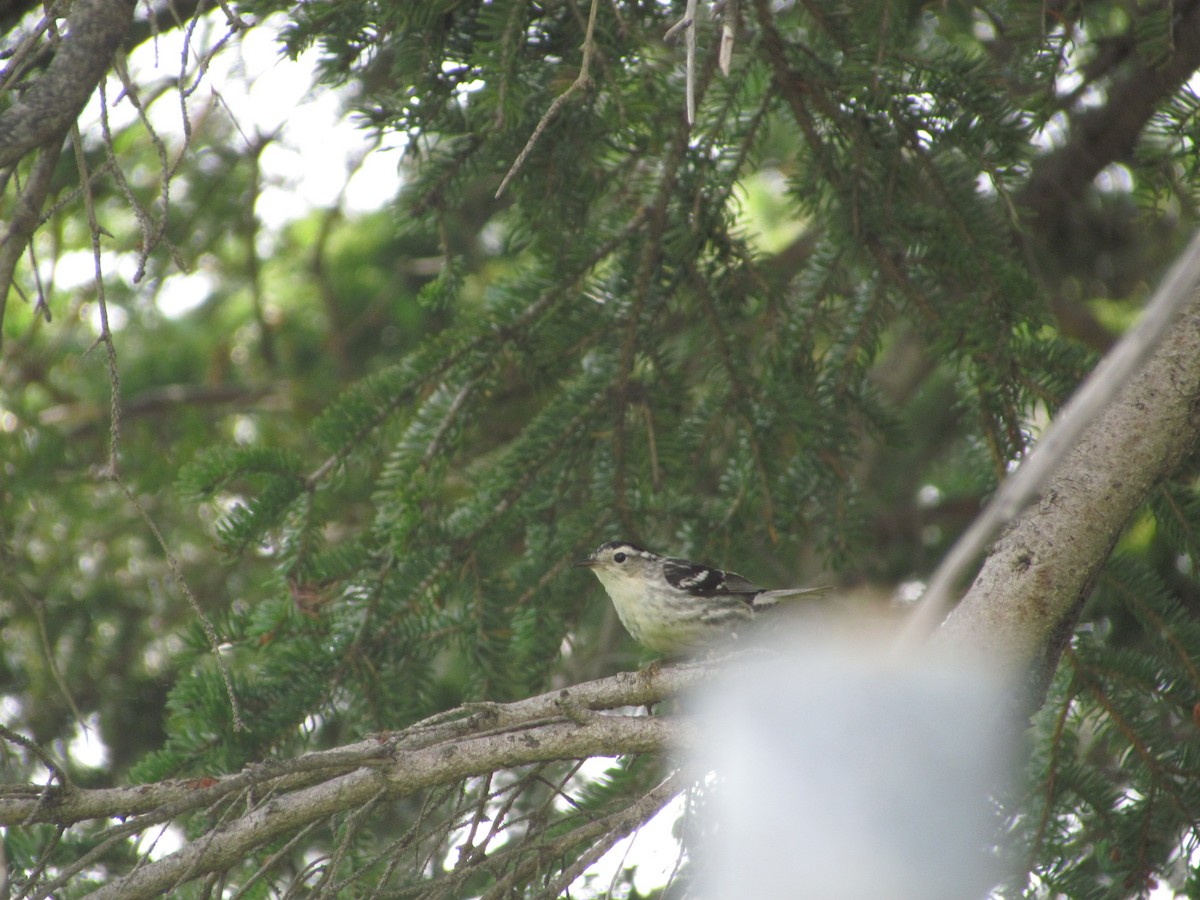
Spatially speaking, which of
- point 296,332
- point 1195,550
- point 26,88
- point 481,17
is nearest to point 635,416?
point 481,17

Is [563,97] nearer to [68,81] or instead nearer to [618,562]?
[68,81]

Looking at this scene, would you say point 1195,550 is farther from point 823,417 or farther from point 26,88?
point 26,88

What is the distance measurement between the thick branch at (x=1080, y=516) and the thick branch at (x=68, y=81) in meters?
2.09

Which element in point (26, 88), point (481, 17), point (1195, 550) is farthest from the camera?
point (1195, 550)

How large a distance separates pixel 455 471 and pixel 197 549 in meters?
1.65

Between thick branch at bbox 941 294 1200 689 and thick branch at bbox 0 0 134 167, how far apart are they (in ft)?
6.87

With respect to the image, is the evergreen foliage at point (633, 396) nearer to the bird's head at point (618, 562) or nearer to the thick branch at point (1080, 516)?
the bird's head at point (618, 562)

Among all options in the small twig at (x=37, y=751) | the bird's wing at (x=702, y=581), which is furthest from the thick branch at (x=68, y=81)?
the bird's wing at (x=702, y=581)

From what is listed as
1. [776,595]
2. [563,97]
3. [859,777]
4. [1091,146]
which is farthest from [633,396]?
[1091,146]

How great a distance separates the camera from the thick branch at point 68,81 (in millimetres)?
2316

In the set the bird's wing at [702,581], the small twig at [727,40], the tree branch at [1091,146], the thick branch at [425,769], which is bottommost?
the bird's wing at [702,581]

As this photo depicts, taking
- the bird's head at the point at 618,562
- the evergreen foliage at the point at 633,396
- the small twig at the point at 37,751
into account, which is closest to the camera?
the small twig at the point at 37,751

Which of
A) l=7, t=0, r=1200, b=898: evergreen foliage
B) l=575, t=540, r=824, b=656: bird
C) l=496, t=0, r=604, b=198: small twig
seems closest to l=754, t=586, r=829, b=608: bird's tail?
l=575, t=540, r=824, b=656: bird

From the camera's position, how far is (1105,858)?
2.99m
